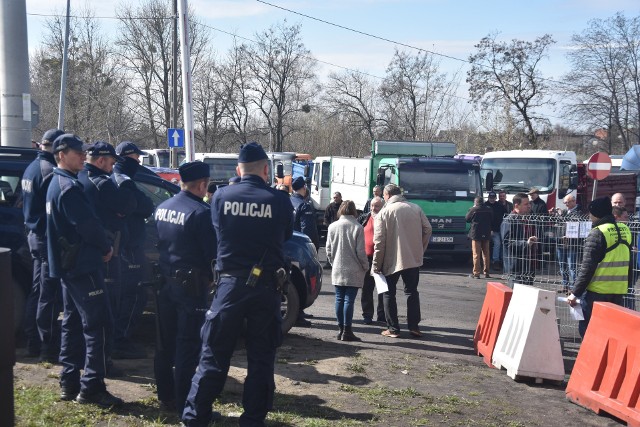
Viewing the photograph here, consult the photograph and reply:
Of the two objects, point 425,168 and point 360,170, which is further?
point 360,170

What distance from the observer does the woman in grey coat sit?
378 inches

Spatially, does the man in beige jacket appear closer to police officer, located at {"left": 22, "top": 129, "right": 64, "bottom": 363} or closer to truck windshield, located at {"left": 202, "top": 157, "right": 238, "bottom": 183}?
police officer, located at {"left": 22, "top": 129, "right": 64, "bottom": 363}

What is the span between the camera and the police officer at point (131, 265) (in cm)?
777

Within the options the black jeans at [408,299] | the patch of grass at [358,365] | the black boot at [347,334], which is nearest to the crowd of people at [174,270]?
the patch of grass at [358,365]

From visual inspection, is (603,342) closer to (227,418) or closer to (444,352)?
(444,352)

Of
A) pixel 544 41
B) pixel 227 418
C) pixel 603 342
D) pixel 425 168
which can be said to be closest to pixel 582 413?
pixel 603 342

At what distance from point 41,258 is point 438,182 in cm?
1295

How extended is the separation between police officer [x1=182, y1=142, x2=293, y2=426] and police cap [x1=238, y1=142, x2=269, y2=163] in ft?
0.68

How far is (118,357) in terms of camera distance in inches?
314

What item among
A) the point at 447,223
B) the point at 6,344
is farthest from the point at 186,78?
the point at 6,344

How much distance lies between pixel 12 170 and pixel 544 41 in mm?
44553

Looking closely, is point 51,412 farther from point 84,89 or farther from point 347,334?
point 84,89

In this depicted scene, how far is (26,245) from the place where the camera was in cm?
830

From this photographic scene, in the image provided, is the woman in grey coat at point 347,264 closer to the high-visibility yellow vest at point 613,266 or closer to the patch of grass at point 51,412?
the high-visibility yellow vest at point 613,266
